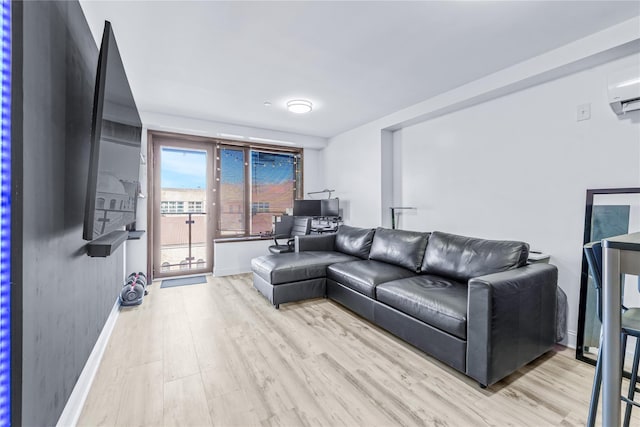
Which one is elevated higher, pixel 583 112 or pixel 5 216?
pixel 583 112

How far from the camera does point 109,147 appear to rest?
144 centimetres

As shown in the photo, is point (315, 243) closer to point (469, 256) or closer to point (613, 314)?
point (469, 256)

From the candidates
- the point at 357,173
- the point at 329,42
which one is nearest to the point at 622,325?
the point at 329,42

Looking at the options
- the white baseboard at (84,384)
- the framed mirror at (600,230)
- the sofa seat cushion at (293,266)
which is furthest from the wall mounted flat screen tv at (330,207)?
the white baseboard at (84,384)

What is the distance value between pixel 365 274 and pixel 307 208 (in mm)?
2442

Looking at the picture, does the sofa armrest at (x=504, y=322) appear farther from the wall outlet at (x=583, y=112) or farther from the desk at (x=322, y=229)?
the desk at (x=322, y=229)

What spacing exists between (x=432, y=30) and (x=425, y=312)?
214cm

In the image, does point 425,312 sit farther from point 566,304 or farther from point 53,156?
point 53,156

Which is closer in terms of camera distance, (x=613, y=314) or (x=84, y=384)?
(x=613, y=314)

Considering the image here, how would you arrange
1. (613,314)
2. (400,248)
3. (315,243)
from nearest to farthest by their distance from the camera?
1. (613,314)
2. (400,248)
3. (315,243)

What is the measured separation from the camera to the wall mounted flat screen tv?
476 cm

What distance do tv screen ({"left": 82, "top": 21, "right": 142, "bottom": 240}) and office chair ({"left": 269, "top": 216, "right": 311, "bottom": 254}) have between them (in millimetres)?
2831

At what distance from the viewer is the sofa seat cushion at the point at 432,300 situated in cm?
187

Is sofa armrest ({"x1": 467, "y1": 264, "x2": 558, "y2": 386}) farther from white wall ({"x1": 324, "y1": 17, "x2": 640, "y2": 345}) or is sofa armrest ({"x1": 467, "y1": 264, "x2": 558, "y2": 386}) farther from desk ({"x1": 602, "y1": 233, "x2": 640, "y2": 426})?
desk ({"x1": 602, "y1": 233, "x2": 640, "y2": 426})
